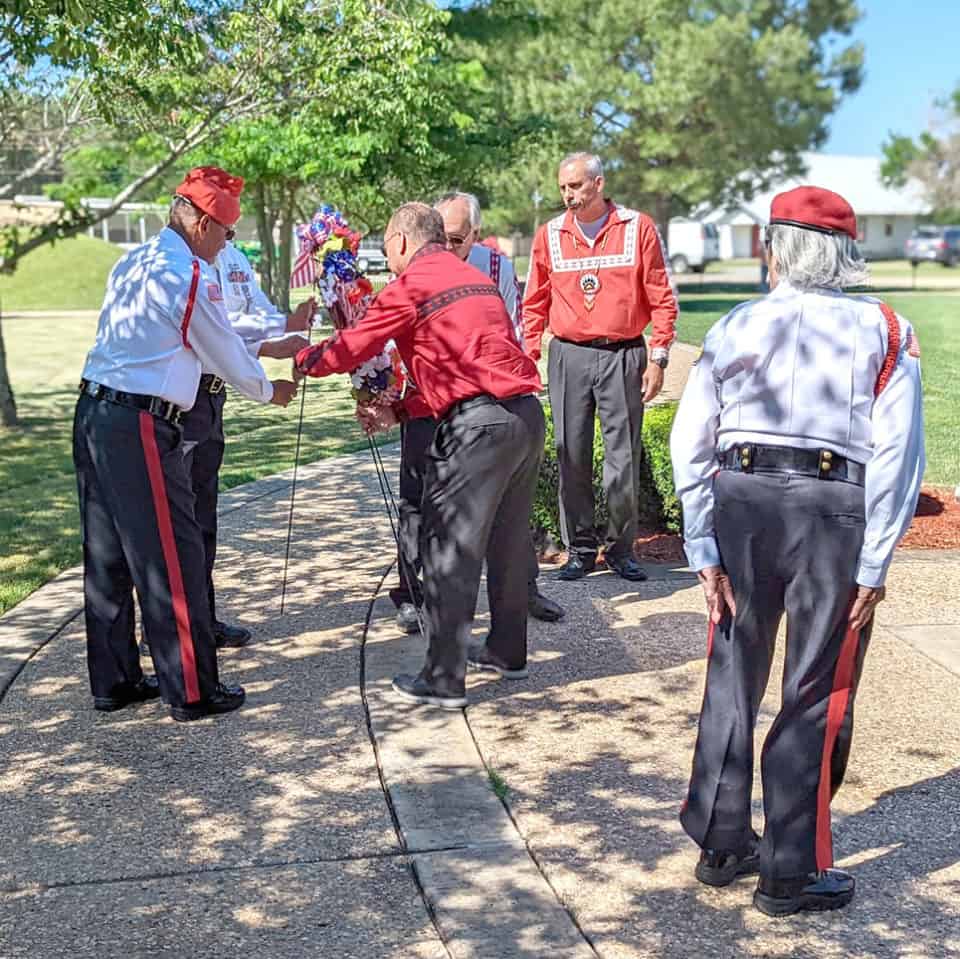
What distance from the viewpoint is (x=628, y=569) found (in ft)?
23.4

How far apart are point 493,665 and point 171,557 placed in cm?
138

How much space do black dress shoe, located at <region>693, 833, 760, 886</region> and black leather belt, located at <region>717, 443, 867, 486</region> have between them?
106 cm

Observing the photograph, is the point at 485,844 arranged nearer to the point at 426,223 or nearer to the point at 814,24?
the point at 426,223

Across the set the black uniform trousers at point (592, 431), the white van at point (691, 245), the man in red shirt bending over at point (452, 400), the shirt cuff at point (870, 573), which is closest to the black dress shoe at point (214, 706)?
the man in red shirt bending over at point (452, 400)

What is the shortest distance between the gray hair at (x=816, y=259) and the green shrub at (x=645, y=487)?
4.15 metres

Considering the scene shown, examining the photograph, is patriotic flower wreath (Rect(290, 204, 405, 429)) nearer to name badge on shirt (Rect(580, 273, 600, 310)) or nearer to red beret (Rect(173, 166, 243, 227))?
red beret (Rect(173, 166, 243, 227))

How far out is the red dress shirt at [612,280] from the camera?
689 cm

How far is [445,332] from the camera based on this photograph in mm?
5074

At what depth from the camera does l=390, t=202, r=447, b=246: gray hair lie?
17.1 feet

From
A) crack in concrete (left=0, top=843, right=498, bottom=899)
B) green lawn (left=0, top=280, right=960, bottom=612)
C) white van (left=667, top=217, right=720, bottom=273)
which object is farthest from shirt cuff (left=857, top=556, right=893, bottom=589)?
white van (left=667, top=217, right=720, bottom=273)

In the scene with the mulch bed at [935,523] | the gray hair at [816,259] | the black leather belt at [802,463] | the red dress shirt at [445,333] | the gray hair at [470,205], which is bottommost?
the mulch bed at [935,523]

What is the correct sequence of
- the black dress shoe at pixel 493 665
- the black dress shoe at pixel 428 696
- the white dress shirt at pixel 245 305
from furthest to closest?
the white dress shirt at pixel 245 305, the black dress shoe at pixel 493 665, the black dress shoe at pixel 428 696

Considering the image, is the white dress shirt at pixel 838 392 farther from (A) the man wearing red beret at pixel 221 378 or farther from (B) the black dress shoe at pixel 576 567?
(B) the black dress shoe at pixel 576 567

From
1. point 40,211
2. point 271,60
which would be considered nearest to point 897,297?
point 40,211
